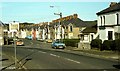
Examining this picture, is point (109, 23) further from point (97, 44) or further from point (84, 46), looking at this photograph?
point (84, 46)

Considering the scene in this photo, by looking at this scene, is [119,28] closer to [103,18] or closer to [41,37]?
[103,18]

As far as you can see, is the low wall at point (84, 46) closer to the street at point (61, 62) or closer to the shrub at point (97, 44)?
the shrub at point (97, 44)

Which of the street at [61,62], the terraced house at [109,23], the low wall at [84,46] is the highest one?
the terraced house at [109,23]


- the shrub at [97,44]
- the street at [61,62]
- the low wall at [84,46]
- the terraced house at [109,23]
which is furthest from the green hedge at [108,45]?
the street at [61,62]

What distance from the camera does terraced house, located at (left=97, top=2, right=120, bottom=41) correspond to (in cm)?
5165

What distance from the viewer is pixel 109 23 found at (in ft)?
180

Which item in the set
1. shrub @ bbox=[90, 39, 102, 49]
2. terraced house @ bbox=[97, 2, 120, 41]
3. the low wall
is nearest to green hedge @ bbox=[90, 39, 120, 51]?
shrub @ bbox=[90, 39, 102, 49]

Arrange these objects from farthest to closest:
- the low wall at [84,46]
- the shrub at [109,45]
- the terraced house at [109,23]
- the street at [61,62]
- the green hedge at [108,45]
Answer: the low wall at [84,46] < the terraced house at [109,23] < the shrub at [109,45] < the green hedge at [108,45] < the street at [61,62]

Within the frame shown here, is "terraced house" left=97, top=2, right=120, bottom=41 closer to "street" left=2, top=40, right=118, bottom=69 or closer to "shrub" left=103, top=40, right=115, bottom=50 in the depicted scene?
"shrub" left=103, top=40, right=115, bottom=50

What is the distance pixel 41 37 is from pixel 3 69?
394ft

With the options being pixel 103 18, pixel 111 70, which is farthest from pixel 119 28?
pixel 111 70

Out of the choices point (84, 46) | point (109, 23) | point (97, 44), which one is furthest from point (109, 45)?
point (84, 46)

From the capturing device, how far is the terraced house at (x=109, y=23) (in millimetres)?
51650

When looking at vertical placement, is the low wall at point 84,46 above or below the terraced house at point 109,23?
below
